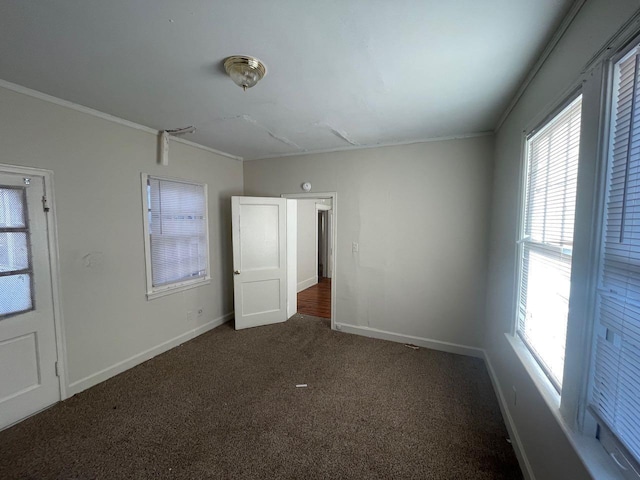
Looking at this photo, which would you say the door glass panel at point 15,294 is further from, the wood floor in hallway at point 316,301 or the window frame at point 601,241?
the window frame at point 601,241

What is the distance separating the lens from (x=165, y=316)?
297 centimetres

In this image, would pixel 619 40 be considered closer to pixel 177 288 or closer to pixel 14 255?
pixel 14 255

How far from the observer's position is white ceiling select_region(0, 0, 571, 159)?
1.19 m

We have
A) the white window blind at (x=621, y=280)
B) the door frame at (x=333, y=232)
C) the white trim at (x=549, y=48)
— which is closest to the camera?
the white window blind at (x=621, y=280)

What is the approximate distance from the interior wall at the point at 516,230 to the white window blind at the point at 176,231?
338cm

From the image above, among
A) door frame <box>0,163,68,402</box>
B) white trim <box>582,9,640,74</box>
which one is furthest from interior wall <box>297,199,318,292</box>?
white trim <box>582,9,640,74</box>

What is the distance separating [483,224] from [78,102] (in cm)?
399

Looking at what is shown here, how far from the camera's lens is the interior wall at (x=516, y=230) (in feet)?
3.33

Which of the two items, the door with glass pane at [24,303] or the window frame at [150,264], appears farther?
the window frame at [150,264]

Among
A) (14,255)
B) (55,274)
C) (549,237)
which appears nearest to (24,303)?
(55,274)

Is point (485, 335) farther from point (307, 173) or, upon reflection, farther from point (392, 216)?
point (307, 173)

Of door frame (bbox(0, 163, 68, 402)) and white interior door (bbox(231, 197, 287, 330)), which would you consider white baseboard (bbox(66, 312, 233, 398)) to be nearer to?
door frame (bbox(0, 163, 68, 402))

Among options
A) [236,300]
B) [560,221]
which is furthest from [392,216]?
[236,300]

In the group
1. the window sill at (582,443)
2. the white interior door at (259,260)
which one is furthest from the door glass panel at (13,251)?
the window sill at (582,443)
